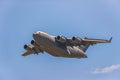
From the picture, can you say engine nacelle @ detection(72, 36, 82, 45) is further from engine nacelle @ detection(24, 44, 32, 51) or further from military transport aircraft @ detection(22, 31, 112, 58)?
engine nacelle @ detection(24, 44, 32, 51)


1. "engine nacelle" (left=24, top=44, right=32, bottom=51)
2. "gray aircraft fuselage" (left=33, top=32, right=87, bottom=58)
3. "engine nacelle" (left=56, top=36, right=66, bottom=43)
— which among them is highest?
"engine nacelle" (left=24, top=44, right=32, bottom=51)

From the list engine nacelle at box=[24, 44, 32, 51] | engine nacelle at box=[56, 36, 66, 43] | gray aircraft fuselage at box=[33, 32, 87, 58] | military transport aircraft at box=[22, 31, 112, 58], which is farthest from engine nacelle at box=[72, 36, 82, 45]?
engine nacelle at box=[24, 44, 32, 51]

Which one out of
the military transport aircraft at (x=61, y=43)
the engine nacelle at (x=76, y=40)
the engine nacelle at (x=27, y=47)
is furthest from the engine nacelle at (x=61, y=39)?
the engine nacelle at (x=27, y=47)

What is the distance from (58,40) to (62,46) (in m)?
1.41

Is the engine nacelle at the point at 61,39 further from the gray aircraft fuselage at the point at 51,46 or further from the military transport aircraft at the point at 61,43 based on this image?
the gray aircraft fuselage at the point at 51,46

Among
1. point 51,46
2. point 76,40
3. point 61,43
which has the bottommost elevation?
point 51,46

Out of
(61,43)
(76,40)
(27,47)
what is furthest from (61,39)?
(27,47)

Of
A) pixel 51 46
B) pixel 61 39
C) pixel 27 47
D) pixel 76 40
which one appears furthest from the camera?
pixel 27 47

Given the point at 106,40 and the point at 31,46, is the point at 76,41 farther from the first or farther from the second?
the point at 31,46

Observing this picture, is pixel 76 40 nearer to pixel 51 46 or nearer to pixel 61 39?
pixel 61 39

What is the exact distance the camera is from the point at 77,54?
205ft

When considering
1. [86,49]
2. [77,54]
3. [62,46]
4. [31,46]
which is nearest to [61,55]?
[62,46]

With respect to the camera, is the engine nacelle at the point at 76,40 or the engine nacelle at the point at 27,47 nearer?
the engine nacelle at the point at 76,40

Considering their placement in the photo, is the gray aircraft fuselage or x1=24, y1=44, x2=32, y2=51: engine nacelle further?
x1=24, y1=44, x2=32, y2=51: engine nacelle
